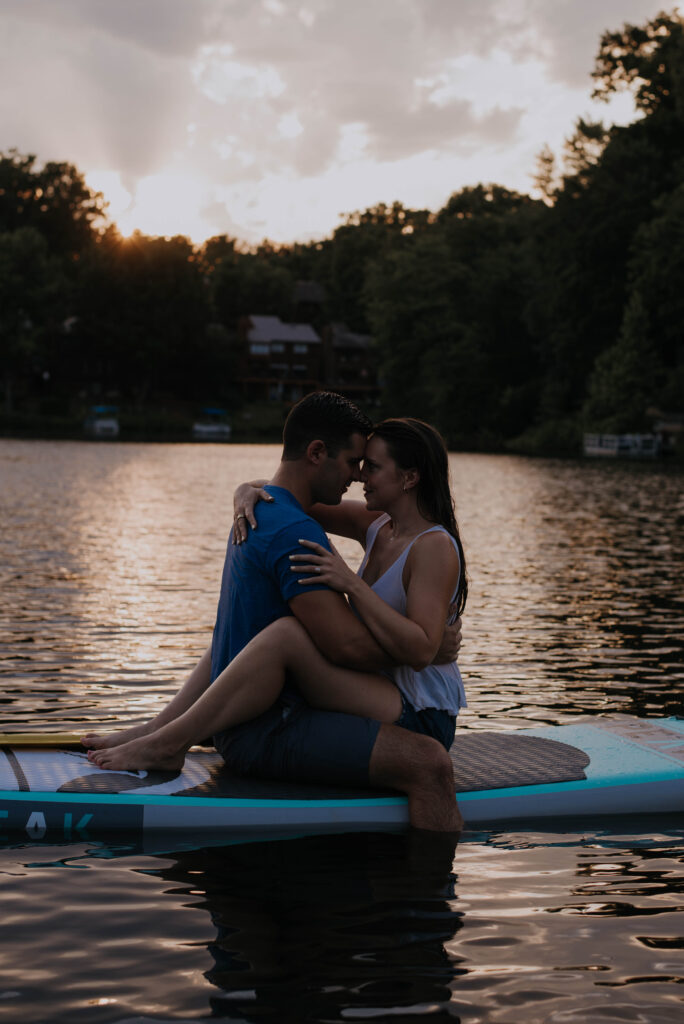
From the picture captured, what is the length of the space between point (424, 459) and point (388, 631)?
0.80 meters

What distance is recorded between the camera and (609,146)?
240ft

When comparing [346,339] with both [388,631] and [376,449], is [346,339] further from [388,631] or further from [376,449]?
[388,631]

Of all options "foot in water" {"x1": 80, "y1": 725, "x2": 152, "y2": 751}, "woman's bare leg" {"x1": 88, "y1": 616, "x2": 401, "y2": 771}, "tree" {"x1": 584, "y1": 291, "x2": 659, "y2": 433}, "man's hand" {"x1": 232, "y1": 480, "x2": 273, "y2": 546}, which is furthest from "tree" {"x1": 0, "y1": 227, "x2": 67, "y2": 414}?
"woman's bare leg" {"x1": 88, "y1": 616, "x2": 401, "y2": 771}

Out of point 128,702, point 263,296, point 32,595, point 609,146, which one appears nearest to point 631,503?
point 32,595

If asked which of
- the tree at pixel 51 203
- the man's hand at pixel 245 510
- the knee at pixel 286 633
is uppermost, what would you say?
the tree at pixel 51 203

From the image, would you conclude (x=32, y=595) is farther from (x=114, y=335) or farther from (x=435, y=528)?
(x=114, y=335)

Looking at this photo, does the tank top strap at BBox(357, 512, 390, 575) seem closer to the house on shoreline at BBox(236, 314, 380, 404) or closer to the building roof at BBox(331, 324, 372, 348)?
the house on shoreline at BBox(236, 314, 380, 404)

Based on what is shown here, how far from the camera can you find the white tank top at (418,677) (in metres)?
5.52

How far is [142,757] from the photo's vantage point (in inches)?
228

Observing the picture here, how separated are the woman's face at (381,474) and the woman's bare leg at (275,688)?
2.29 feet

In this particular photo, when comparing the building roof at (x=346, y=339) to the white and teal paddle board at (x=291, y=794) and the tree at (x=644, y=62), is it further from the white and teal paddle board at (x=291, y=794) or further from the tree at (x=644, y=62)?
the white and teal paddle board at (x=291, y=794)

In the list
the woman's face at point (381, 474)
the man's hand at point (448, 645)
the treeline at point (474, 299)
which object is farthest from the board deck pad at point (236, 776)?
the treeline at point (474, 299)

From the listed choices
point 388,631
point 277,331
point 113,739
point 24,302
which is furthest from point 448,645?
point 277,331

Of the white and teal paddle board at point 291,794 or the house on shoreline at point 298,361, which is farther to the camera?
the house on shoreline at point 298,361
